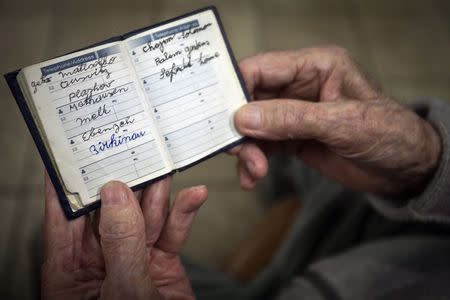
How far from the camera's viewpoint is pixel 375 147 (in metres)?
0.68

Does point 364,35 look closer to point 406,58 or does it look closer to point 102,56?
point 406,58

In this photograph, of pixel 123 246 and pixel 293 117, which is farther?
pixel 293 117

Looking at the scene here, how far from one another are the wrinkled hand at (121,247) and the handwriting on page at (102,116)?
1.7 inches

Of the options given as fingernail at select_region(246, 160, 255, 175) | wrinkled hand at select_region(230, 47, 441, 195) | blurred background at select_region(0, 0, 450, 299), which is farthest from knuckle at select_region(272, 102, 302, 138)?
blurred background at select_region(0, 0, 450, 299)

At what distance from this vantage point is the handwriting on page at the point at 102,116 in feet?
1.82

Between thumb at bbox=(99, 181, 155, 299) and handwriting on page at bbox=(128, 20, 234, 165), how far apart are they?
0.14 meters

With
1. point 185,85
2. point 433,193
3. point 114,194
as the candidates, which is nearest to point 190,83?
point 185,85

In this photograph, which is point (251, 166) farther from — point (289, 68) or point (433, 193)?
point (433, 193)

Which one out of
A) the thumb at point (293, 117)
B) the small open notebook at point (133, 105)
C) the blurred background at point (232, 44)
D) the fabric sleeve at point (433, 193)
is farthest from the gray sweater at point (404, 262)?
the blurred background at point (232, 44)

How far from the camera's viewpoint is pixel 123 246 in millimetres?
516

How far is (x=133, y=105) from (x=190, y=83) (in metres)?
0.11

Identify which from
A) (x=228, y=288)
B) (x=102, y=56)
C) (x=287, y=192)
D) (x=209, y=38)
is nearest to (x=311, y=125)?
(x=209, y=38)

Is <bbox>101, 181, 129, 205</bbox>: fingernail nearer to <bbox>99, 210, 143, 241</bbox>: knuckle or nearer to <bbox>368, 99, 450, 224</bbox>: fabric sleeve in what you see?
<bbox>99, 210, 143, 241</bbox>: knuckle

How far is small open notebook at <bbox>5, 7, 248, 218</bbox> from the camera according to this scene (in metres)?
0.55
